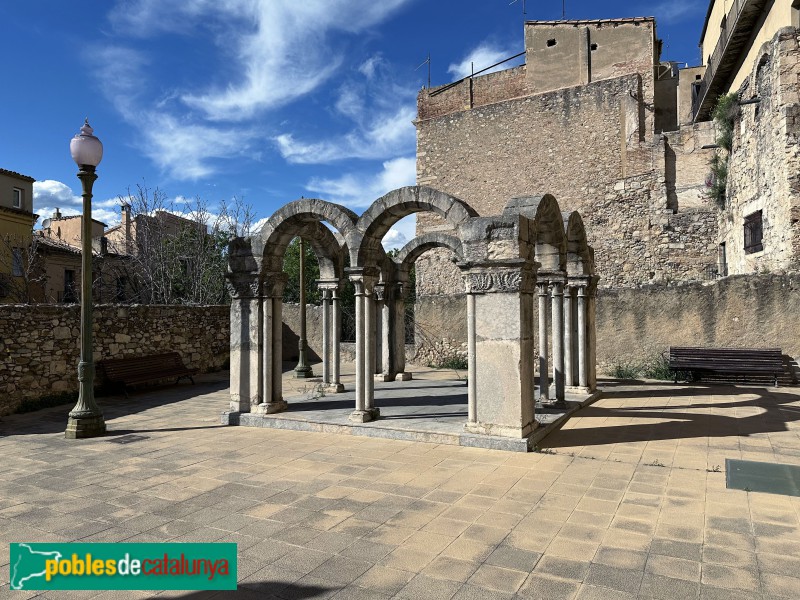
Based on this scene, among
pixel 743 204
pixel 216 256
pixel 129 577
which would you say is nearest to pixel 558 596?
pixel 129 577

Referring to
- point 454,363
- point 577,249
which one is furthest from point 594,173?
point 577,249

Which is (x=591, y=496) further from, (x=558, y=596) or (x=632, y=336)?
(x=632, y=336)

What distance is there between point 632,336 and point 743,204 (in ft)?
20.9

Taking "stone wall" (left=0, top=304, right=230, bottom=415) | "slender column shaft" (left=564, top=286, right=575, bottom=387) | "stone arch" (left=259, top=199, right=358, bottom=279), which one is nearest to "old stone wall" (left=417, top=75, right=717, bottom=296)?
"slender column shaft" (left=564, top=286, right=575, bottom=387)

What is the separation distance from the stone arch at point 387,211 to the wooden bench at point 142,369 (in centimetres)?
687

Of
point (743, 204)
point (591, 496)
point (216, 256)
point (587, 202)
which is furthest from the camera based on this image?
point (216, 256)

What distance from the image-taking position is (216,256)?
82.2 feet

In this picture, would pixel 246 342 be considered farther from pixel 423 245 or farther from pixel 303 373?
pixel 423 245

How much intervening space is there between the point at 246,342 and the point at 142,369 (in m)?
5.09

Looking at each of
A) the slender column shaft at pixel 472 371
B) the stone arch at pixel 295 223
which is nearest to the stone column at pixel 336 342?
the stone arch at pixel 295 223

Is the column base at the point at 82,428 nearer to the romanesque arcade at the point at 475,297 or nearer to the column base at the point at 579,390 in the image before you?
the romanesque arcade at the point at 475,297

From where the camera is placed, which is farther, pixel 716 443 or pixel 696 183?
pixel 696 183

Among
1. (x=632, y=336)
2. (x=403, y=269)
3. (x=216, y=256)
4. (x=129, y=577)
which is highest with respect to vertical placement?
(x=216, y=256)

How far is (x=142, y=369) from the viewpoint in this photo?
40.5 feet
